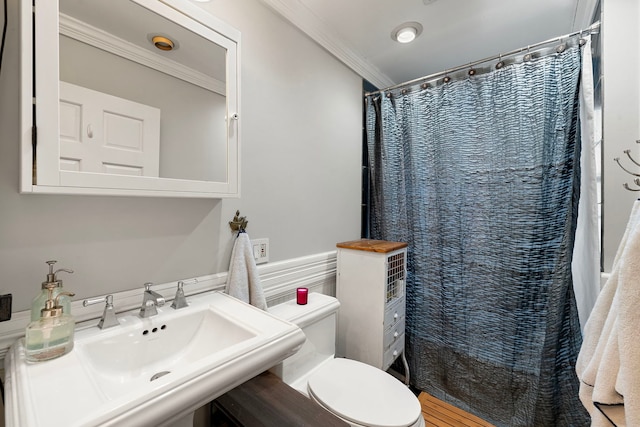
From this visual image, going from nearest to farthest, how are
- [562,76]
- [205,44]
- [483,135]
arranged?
[205,44] < [562,76] < [483,135]

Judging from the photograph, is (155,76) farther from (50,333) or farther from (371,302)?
(371,302)

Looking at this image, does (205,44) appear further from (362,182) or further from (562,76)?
(562,76)

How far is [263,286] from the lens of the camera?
4.41 ft

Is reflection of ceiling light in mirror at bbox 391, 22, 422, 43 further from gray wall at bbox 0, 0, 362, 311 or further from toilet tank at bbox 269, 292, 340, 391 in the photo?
toilet tank at bbox 269, 292, 340, 391

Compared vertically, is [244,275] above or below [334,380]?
above

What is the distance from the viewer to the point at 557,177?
4.47ft

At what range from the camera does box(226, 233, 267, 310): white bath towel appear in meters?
1.15

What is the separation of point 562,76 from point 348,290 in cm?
160

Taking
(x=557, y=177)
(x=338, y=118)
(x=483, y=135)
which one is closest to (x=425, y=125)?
(x=483, y=135)

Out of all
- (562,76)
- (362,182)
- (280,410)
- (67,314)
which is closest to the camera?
(67,314)

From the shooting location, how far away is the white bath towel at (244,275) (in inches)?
45.4

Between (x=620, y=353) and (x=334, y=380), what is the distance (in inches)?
38.2

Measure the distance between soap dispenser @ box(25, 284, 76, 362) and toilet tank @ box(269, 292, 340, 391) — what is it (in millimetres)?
715

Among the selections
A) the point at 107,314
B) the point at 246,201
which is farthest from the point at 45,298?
the point at 246,201
